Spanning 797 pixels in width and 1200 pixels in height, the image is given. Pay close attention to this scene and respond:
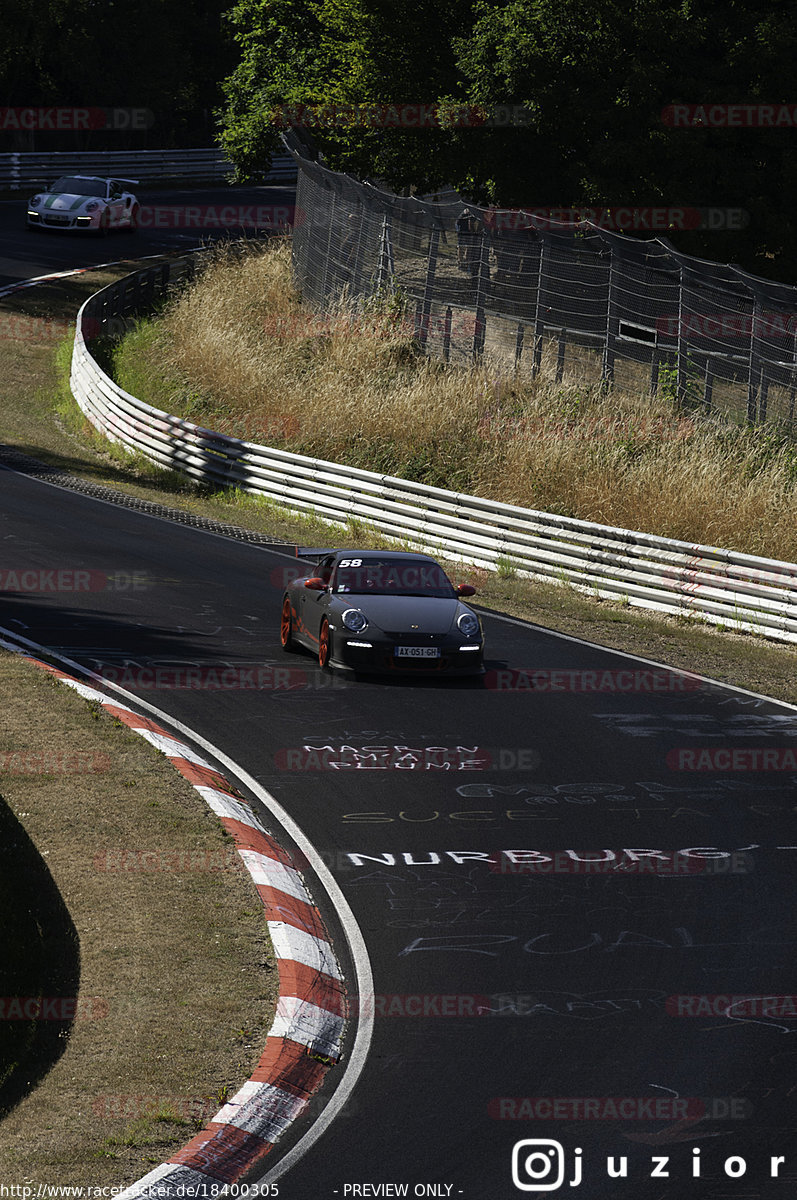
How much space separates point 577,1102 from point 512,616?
12.0m

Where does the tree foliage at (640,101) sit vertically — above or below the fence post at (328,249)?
above

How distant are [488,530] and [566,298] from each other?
671cm

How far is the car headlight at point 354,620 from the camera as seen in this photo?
567 inches

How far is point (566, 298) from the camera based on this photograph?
26.3 m

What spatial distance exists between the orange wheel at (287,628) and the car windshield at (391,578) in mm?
820

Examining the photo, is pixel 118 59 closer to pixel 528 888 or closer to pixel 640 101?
pixel 640 101

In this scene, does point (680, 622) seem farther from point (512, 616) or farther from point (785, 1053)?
point (785, 1053)

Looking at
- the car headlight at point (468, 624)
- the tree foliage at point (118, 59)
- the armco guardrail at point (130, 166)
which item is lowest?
the car headlight at point (468, 624)

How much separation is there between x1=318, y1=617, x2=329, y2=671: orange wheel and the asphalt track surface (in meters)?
0.15

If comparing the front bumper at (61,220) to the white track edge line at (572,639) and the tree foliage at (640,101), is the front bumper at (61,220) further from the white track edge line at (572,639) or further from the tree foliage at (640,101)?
the white track edge line at (572,639)

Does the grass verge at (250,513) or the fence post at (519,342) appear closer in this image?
the grass verge at (250,513)

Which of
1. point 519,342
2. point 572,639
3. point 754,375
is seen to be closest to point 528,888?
point 572,639

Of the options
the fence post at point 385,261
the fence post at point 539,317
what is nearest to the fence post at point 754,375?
the fence post at point 539,317

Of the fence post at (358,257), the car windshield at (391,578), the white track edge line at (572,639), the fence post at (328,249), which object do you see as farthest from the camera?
the fence post at (328,249)
